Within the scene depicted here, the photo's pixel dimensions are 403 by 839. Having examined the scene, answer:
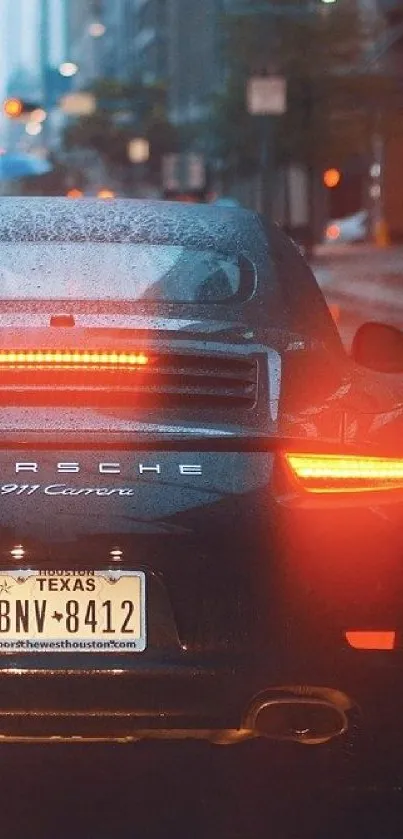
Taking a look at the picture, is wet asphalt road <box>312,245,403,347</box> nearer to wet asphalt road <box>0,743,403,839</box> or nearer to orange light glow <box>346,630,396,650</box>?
wet asphalt road <box>0,743,403,839</box>

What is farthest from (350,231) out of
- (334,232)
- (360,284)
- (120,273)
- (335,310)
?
(120,273)

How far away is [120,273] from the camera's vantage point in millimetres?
4996

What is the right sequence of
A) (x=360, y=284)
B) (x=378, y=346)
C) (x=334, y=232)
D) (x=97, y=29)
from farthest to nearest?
(x=97, y=29) → (x=334, y=232) → (x=360, y=284) → (x=378, y=346)

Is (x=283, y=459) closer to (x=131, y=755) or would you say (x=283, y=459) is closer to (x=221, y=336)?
(x=221, y=336)

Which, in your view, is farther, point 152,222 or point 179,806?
point 152,222

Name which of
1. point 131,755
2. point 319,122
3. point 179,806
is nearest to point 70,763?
point 131,755

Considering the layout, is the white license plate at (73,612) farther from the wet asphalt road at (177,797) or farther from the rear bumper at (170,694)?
the wet asphalt road at (177,797)

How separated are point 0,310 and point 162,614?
101 cm

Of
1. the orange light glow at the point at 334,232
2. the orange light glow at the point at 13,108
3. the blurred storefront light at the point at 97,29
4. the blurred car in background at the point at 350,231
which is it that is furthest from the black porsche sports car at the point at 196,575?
the blurred storefront light at the point at 97,29

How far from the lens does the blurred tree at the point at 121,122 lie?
10127 cm

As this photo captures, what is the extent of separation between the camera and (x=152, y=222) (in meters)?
5.44

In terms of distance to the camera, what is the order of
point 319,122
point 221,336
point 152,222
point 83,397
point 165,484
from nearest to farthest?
1. point 165,484
2. point 83,397
3. point 221,336
4. point 152,222
5. point 319,122

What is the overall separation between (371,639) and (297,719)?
23 cm

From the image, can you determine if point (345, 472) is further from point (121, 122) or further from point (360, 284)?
point (121, 122)
